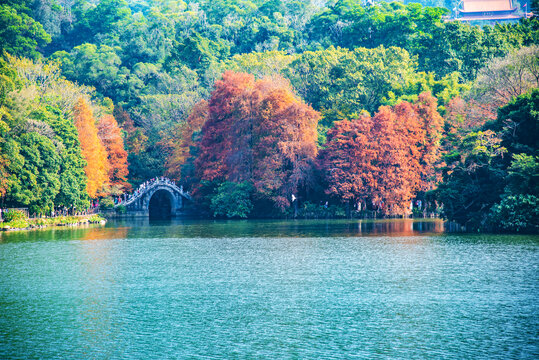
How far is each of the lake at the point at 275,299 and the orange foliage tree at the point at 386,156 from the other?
18.7m

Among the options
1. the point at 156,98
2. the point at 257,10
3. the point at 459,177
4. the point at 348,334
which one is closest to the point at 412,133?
the point at 459,177

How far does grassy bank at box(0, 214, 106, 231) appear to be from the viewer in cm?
4787

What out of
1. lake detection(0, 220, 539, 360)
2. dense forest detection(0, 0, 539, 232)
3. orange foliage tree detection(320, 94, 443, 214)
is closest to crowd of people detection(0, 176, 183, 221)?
dense forest detection(0, 0, 539, 232)

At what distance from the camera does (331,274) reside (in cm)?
2750

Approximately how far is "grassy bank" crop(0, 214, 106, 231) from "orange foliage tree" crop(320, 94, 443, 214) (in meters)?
20.9

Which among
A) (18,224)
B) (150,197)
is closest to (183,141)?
Answer: (150,197)

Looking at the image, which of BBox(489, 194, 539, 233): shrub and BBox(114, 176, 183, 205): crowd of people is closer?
BBox(489, 194, 539, 233): shrub

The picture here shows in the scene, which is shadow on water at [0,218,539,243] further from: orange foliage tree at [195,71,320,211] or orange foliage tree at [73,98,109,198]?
orange foliage tree at [73,98,109,198]

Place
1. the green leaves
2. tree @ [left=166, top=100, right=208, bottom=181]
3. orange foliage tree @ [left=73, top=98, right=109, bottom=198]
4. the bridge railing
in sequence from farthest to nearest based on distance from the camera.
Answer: the bridge railing, tree @ [left=166, top=100, right=208, bottom=181], the green leaves, orange foliage tree @ [left=73, top=98, right=109, bottom=198]

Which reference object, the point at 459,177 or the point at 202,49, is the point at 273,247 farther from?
the point at 202,49

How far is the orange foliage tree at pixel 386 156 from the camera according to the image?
57.5 m

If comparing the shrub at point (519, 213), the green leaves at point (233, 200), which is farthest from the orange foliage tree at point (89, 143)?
the shrub at point (519, 213)

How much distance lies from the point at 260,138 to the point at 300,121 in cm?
425

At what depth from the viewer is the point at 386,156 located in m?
57.8
